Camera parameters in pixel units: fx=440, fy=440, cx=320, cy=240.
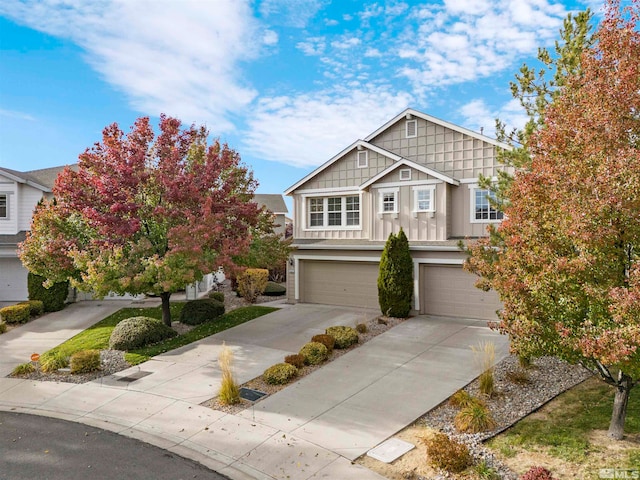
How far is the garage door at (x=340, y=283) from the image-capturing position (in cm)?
1886

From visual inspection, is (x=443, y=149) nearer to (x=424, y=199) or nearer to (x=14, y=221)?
(x=424, y=199)

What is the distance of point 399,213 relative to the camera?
18.3 m

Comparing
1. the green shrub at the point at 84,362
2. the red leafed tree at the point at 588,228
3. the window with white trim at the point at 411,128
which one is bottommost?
the green shrub at the point at 84,362

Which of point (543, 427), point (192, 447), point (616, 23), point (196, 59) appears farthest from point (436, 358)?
point (196, 59)

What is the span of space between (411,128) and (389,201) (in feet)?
11.4

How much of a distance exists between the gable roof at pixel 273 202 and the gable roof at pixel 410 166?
21.5 metres

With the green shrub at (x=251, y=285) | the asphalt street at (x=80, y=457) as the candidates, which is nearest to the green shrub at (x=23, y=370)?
the asphalt street at (x=80, y=457)

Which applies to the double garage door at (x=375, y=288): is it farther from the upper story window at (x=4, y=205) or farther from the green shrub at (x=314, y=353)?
the upper story window at (x=4, y=205)

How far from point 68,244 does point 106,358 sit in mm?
4151

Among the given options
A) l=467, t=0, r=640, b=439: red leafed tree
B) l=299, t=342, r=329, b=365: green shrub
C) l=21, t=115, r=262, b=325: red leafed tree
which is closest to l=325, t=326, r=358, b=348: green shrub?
l=299, t=342, r=329, b=365: green shrub

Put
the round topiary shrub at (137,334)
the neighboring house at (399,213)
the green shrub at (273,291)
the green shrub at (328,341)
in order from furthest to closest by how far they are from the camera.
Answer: the green shrub at (273,291) → the neighboring house at (399,213) → the round topiary shrub at (137,334) → the green shrub at (328,341)

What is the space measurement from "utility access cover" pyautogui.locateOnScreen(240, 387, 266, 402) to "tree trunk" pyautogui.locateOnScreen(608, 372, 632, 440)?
6.64 m

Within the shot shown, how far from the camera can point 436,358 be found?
39.2 ft

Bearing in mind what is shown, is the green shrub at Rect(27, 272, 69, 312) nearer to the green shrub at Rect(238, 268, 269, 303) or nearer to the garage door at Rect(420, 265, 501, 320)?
the green shrub at Rect(238, 268, 269, 303)
